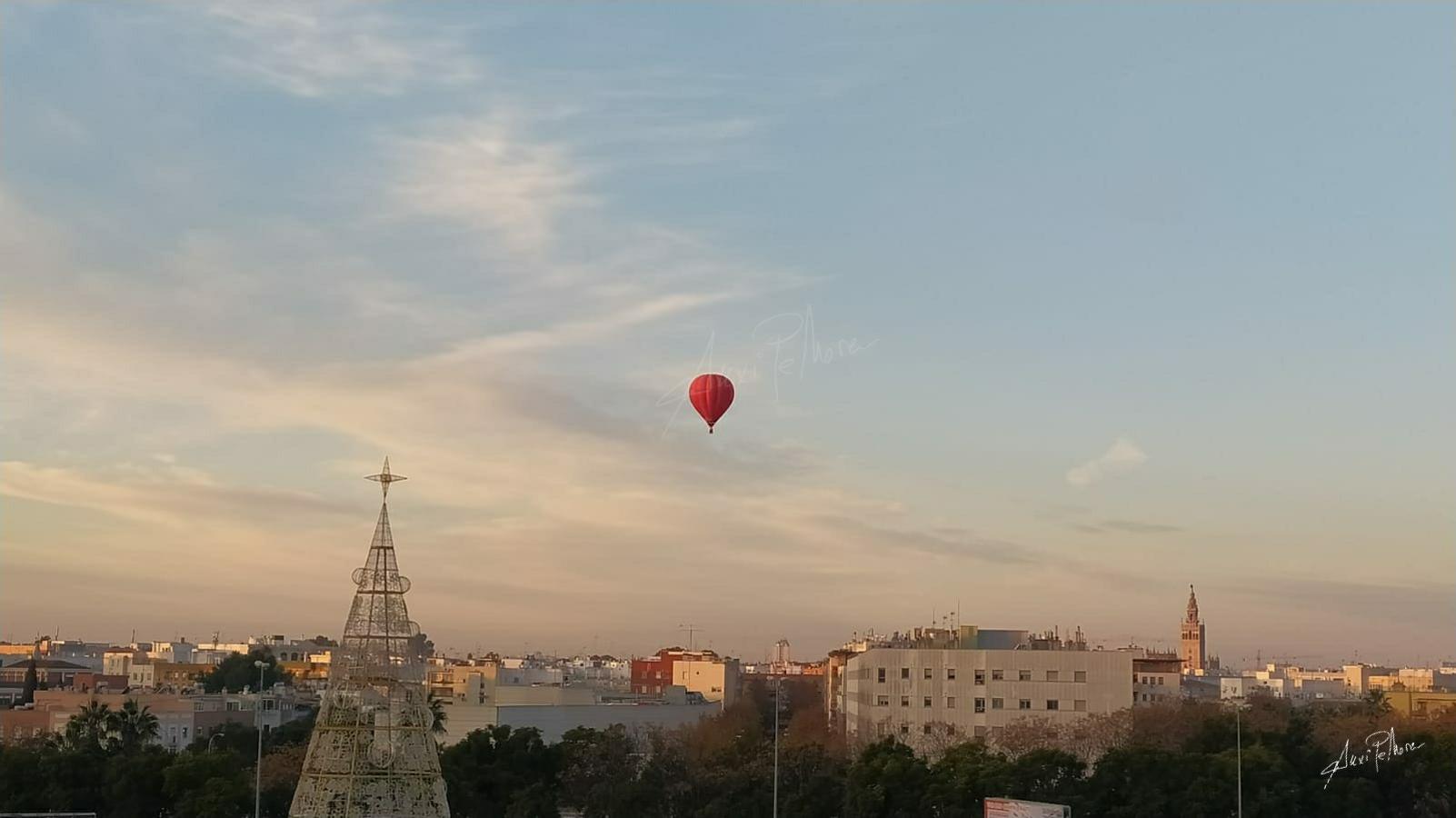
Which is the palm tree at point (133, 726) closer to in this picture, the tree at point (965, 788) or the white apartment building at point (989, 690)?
the tree at point (965, 788)

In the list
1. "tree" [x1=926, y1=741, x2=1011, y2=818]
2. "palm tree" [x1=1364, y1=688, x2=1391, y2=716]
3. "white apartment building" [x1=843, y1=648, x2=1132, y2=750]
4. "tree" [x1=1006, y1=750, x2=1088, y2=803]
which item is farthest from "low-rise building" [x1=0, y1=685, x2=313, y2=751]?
"palm tree" [x1=1364, y1=688, x2=1391, y2=716]

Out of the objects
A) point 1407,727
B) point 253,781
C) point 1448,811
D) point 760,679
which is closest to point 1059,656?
point 1407,727

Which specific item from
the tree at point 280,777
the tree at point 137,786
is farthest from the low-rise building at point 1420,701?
the tree at point 137,786

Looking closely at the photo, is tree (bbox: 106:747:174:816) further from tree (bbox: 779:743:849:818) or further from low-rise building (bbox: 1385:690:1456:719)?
low-rise building (bbox: 1385:690:1456:719)

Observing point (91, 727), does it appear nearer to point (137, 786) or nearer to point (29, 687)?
point (137, 786)
